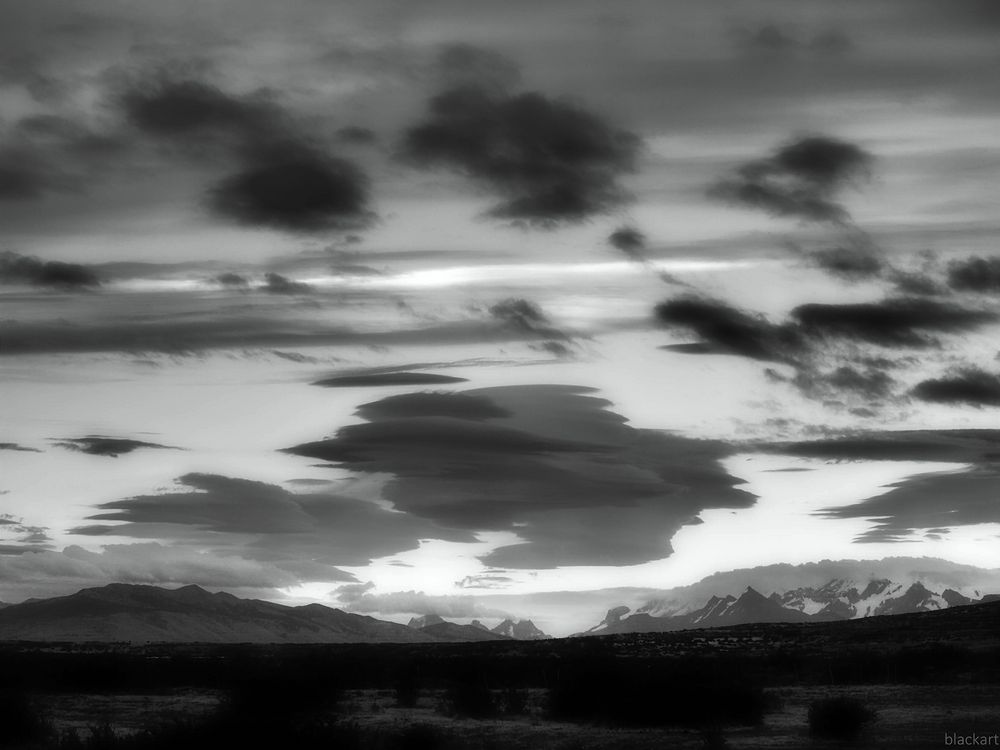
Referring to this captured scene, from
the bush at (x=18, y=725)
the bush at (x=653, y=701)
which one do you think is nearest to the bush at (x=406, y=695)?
the bush at (x=653, y=701)

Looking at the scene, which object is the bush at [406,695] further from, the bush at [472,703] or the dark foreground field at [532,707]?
the bush at [472,703]

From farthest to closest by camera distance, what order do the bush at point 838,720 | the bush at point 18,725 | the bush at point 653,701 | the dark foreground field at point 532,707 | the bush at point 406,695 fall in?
the bush at point 406,695, the bush at point 653,701, the bush at point 18,725, the bush at point 838,720, the dark foreground field at point 532,707

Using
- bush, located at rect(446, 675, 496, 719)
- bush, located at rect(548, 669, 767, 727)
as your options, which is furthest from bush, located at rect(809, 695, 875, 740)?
bush, located at rect(446, 675, 496, 719)

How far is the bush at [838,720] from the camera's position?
132 feet

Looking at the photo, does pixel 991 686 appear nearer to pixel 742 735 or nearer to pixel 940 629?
pixel 742 735

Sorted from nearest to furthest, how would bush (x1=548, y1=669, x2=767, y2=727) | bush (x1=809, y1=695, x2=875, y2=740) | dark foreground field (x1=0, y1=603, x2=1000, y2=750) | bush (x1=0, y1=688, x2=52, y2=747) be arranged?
dark foreground field (x1=0, y1=603, x2=1000, y2=750) → bush (x1=809, y1=695, x2=875, y2=740) → bush (x1=0, y1=688, x2=52, y2=747) → bush (x1=548, y1=669, x2=767, y2=727)

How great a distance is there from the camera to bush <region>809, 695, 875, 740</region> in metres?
40.3

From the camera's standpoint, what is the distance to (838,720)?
40.5 metres

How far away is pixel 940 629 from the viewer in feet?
406

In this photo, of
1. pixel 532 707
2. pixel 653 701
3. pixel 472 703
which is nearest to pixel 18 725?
pixel 472 703

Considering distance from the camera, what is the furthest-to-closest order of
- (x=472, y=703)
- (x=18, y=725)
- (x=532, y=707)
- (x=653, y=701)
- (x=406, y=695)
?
(x=406, y=695) → (x=532, y=707) → (x=472, y=703) → (x=653, y=701) → (x=18, y=725)

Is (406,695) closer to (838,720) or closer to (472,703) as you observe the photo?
(472,703)

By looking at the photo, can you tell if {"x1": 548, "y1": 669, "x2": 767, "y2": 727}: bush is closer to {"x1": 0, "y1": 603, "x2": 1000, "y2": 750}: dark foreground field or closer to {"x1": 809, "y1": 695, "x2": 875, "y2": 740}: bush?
{"x1": 0, "y1": 603, "x2": 1000, "y2": 750}: dark foreground field

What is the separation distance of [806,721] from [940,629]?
279 ft
